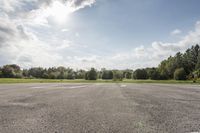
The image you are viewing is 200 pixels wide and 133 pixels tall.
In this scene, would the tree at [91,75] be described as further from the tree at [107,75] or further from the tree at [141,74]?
the tree at [141,74]

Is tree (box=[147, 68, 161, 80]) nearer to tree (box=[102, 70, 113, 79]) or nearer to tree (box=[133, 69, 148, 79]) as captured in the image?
tree (box=[133, 69, 148, 79])

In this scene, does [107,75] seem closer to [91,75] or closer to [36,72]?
[91,75]

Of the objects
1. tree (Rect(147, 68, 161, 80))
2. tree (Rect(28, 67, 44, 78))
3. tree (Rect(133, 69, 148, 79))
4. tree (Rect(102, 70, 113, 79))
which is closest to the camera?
tree (Rect(147, 68, 161, 80))

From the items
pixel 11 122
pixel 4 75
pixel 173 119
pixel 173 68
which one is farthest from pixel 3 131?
pixel 4 75

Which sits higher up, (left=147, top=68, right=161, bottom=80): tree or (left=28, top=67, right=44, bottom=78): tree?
(left=28, top=67, right=44, bottom=78): tree

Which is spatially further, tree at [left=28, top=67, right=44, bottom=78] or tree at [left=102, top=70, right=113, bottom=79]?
tree at [left=102, top=70, right=113, bottom=79]

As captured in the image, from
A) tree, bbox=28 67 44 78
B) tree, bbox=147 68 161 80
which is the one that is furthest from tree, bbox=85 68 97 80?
tree, bbox=28 67 44 78

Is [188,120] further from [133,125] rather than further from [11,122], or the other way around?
[11,122]

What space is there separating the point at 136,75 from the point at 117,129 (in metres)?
113

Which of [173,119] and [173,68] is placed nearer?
[173,119]

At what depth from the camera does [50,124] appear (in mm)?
4324

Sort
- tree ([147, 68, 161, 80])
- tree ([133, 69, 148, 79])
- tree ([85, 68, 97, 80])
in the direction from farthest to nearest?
tree ([133, 69, 148, 79]) → tree ([147, 68, 161, 80]) → tree ([85, 68, 97, 80])

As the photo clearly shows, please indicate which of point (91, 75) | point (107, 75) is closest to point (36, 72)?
point (91, 75)

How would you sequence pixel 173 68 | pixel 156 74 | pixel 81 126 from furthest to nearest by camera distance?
1. pixel 156 74
2. pixel 173 68
3. pixel 81 126
